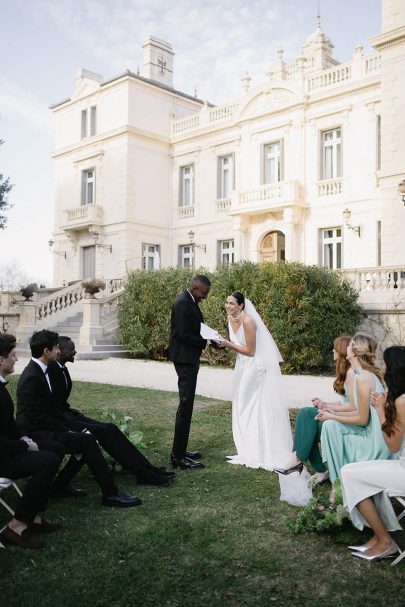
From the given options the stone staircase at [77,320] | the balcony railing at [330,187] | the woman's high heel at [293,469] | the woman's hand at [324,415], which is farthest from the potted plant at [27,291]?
the woman's hand at [324,415]

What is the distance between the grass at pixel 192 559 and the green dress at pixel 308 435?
0.44 metres

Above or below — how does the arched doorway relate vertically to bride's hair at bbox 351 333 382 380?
above

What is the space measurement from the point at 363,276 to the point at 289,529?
15.0m

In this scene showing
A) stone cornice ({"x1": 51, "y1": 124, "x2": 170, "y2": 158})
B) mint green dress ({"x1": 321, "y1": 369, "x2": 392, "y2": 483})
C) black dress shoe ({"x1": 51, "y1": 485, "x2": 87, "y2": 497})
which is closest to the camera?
mint green dress ({"x1": 321, "y1": 369, "x2": 392, "y2": 483})

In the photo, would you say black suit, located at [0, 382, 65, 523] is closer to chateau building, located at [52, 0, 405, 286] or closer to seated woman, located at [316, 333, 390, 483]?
seated woman, located at [316, 333, 390, 483]

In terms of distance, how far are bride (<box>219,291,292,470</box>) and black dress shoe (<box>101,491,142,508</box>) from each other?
1689mm

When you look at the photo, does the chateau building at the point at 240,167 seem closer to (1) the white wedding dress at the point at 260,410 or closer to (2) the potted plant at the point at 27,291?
(2) the potted plant at the point at 27,291

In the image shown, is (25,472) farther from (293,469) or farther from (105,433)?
(293,469)

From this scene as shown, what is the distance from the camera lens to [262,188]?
24.7m

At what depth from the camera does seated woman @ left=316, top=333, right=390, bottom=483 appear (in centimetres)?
467

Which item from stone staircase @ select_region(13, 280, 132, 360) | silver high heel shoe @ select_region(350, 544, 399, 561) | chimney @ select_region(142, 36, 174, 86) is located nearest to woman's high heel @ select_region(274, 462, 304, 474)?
silver high heel shoe @ select_region(350, 544, 399, 561)

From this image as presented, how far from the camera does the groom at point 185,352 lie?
6.04 m

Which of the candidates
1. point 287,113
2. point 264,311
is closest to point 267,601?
point 264,311

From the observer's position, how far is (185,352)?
6.09m
